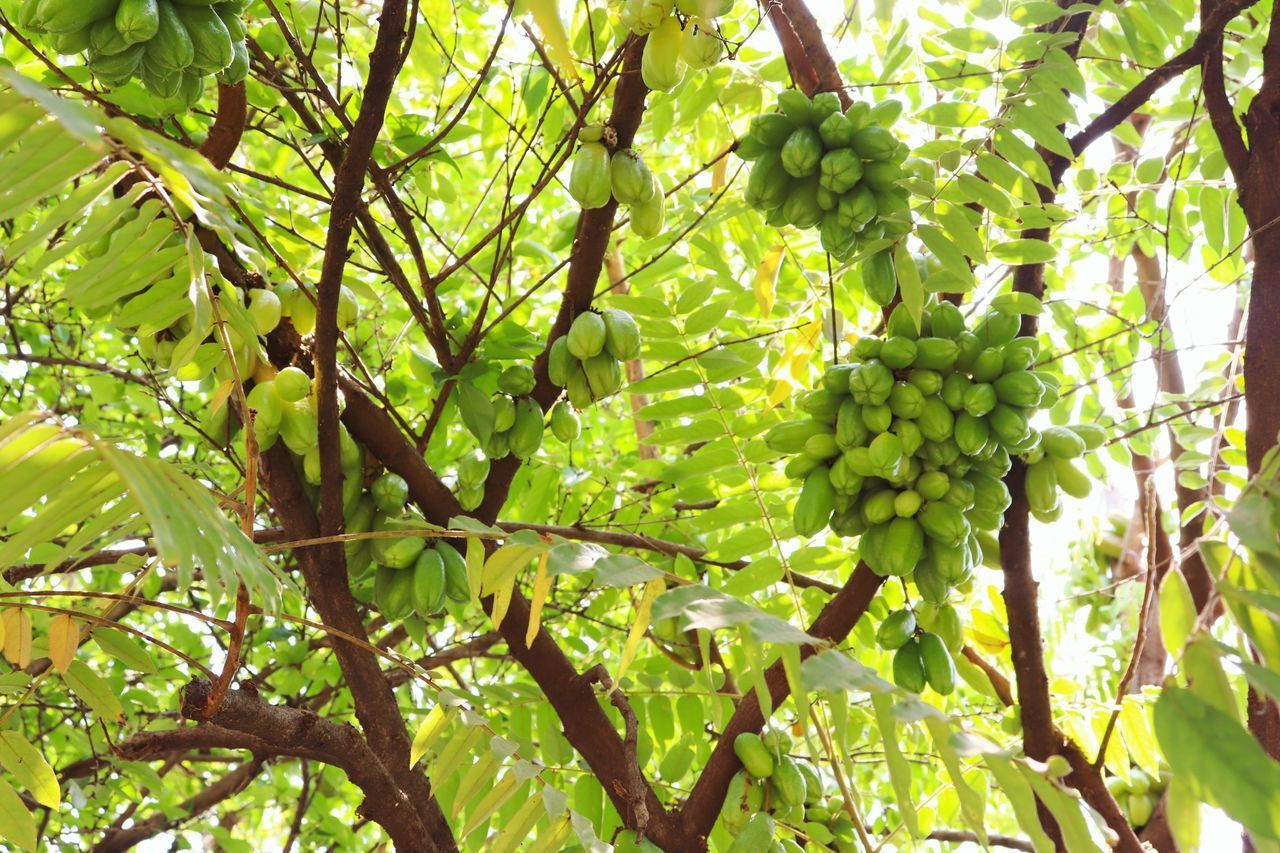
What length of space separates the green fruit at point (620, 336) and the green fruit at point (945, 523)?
0.76 meters

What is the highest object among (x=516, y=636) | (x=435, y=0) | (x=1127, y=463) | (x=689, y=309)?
(x=435, y=0)

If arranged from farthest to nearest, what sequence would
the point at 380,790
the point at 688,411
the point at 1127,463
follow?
the point at 1127,463
the point at 688,411
the point at 380,790

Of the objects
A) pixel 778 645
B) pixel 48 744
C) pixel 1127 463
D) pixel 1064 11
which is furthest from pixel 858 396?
pixel 48 744

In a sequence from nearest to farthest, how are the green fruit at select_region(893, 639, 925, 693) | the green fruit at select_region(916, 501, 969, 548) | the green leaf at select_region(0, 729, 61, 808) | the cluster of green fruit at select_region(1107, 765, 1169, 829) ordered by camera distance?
the green leaf at select_region(0, 729, 61, 808)
the green fruit at select_region(916, 501, 969, 548)
the green fruit at select_region(893, 639, 925, 693)
the cluster of green fruit at select_region(1107, 765, 1169, 829)

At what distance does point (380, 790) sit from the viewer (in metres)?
2.20

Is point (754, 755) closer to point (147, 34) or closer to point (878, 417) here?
point (878, 417)

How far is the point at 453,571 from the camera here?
2.44m

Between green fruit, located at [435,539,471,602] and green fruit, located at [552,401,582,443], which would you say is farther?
green fruit, located at [552,401,582,443]

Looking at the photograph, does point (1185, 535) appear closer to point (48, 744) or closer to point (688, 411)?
point (688, 411)

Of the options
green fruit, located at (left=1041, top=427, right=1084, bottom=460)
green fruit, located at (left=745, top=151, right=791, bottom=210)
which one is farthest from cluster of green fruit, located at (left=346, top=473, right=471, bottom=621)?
green fruit, located at (left=1041, top=427, right=1084, bottom=460)

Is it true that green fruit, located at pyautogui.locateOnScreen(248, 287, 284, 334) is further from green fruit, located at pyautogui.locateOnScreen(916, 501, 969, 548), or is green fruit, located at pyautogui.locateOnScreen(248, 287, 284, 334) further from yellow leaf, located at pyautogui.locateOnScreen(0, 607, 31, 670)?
green fruit, located at pyautogui.locateOnScreen(916, 501, 969, 548)

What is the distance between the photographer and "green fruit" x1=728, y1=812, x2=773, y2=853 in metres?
2.18

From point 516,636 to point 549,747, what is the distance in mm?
418

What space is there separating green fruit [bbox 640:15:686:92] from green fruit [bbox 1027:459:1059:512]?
115 cm
